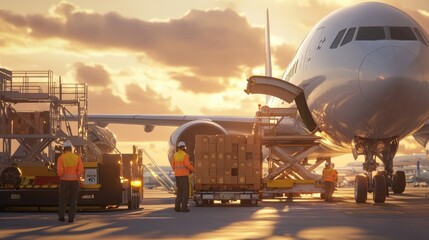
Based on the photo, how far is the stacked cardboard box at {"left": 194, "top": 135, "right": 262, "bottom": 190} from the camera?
23.2 m

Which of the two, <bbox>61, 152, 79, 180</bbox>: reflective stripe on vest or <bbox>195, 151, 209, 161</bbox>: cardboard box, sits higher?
<bbox>195, 151, 209, 161</bbox>: cardboard box

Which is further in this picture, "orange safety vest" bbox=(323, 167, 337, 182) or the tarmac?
"orange safety vest" bbox=(323, 167, 337, 182)

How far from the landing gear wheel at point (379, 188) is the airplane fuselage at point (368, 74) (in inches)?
41.3

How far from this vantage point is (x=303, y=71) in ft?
73.6

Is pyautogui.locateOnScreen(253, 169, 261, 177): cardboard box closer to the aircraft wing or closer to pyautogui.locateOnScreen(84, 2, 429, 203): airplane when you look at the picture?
pyautogui.locateOnScreen(84, 2, 429, 203): airplane

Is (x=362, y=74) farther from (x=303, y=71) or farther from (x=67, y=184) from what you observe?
(x=67, y=184)

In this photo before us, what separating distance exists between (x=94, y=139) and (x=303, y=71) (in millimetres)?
16226

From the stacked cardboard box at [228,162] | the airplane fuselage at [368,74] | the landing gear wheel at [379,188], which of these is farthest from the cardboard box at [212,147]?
the landing gear wheel at [379,188]

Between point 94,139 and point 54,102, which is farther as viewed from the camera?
point 94,139

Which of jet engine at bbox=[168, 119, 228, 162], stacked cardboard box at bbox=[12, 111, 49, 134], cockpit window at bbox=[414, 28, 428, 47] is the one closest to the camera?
cockpit window at bbox=[414, 28, 428, 47]

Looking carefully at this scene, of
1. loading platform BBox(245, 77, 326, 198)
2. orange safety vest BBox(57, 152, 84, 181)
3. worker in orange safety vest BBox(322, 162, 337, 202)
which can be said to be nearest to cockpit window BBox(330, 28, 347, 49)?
loading platform BBox(245, 77, 326, 198)

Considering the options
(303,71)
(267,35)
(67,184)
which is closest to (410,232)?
(67,184)

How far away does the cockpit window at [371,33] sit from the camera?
773 inches

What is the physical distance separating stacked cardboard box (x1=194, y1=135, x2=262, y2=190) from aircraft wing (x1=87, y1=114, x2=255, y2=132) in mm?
7950
